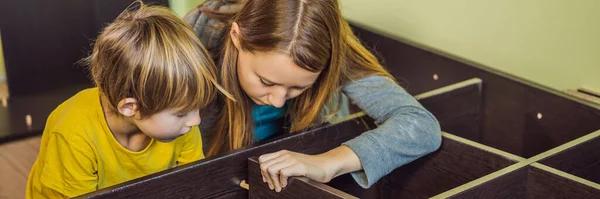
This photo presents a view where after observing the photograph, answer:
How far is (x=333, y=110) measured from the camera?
62.4 inches

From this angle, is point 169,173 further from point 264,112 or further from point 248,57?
point 264,112

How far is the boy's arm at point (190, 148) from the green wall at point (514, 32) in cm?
68

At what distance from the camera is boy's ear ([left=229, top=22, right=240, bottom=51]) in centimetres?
Result: 140

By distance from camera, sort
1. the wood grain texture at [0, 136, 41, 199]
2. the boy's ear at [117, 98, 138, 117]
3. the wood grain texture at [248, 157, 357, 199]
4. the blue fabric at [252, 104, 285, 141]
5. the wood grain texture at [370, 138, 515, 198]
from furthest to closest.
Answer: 1. the wood grain texture at [0, 136, 41, 199]
2. the blue fabric at [252, 104, 285, 141]
3. the wood grain texture at [370, 138, 515, 198]
4. the boy's ear at [117, 98, 138, 117]
5. the wood grain texture at [248, 157, 357, 199]

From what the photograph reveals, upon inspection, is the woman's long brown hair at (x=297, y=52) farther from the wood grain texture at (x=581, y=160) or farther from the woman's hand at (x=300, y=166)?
the wood grain texture at (x=581, y=160)

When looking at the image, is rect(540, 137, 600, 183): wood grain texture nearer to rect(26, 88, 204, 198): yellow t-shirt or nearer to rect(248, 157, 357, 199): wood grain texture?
rect(248, 157, 357, 199): wood grain texture

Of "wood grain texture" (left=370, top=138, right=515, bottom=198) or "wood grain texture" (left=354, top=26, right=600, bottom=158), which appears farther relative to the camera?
"wood grain texture" (left=354, top=26, right=600, bottom=158)

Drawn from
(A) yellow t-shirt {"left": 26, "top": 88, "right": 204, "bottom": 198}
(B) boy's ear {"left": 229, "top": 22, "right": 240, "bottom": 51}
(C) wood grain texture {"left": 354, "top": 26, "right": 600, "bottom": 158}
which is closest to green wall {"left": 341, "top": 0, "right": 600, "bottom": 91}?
(C) wood grain texture {"left": 354, "top": 26, "right": 600, "bottom": 158}

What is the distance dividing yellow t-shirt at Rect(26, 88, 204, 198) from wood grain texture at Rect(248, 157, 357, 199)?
21cm

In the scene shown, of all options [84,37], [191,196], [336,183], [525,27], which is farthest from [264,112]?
[84,37]

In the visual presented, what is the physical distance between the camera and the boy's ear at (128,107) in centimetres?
129

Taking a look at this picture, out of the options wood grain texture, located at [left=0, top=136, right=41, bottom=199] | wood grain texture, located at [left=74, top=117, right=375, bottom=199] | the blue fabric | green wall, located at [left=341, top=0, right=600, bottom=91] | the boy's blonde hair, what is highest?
the boy's blonde hair

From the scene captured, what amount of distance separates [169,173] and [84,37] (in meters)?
1.19

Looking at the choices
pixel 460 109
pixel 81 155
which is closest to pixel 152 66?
pixel 81 155
